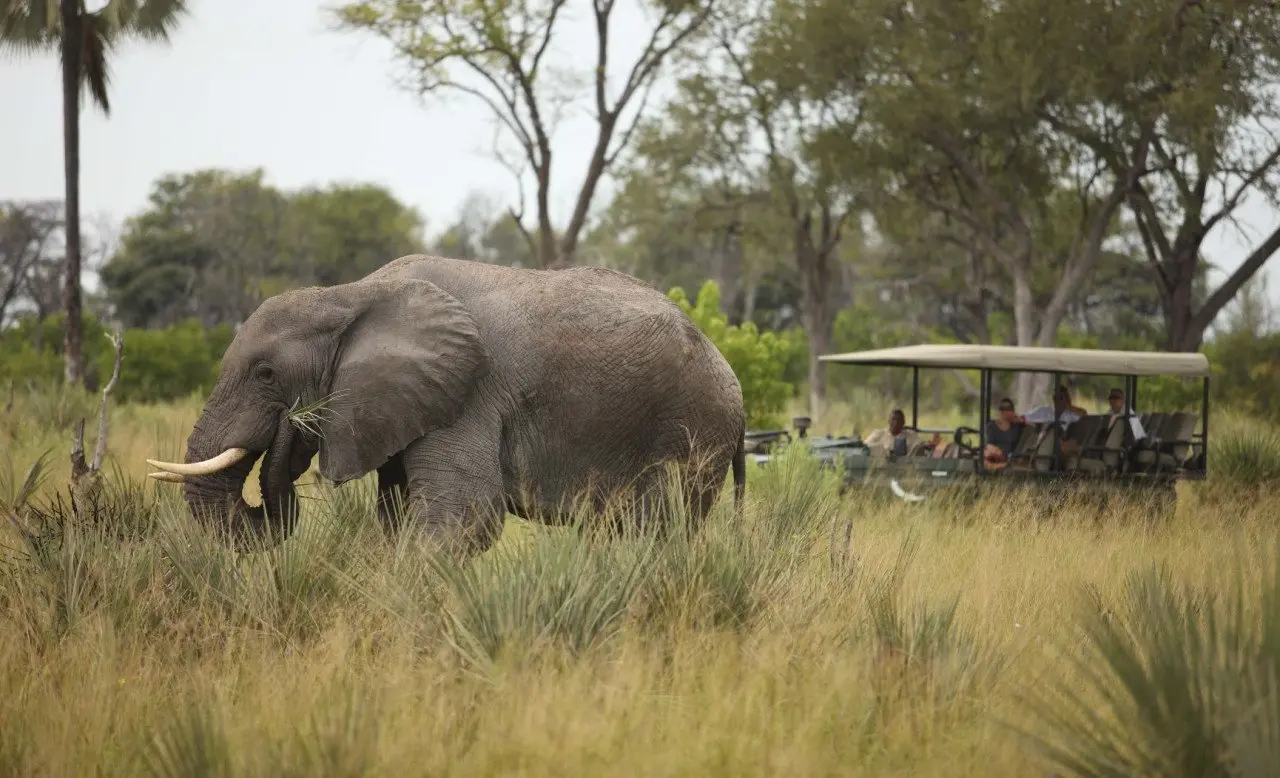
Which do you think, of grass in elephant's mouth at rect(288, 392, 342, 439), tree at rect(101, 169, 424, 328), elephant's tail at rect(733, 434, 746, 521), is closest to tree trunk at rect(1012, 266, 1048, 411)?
elephant's tail at rect(733, 434, 746, 521)

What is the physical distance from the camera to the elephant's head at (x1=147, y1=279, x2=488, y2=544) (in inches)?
296

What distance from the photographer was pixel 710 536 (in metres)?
6.59

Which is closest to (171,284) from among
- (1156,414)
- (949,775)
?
(1156,414)

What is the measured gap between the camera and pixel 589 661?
5629 mm

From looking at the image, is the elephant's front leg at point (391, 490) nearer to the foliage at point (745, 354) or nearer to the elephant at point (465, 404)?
the elephant at point (465, 404)

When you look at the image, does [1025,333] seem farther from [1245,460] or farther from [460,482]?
[460,482]

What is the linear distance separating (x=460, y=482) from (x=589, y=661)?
2.17 m

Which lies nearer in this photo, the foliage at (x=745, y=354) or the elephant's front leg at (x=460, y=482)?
the elephant's front leg at (x=460, y=482)

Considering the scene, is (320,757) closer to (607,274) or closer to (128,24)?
(607,274)

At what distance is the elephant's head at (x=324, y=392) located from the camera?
751cm

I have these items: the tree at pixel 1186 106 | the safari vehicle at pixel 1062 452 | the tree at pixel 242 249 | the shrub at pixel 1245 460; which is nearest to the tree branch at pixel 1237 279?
the tree at pixel 1186 106

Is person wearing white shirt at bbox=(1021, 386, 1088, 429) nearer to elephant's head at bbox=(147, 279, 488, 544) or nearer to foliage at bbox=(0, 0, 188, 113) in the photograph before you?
elephant's head at bbox=(147, 279, 488, 544)

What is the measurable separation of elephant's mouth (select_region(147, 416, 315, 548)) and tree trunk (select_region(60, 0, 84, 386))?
15.8 m

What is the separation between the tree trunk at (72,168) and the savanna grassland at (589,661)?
15.4 metres
